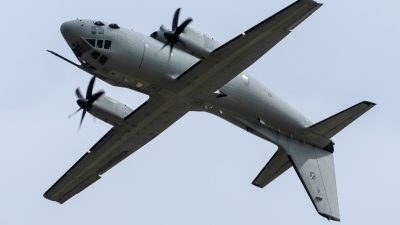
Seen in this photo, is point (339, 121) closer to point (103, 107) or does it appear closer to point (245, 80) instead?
point (245, 80)

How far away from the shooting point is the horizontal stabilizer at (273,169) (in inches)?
1918

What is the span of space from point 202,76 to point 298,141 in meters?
9.76

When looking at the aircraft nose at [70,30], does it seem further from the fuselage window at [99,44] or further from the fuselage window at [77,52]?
the fuselage window at [99,44]

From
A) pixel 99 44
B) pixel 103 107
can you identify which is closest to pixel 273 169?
pixel 103 107

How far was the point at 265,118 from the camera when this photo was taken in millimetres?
46031

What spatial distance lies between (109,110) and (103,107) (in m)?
0.38

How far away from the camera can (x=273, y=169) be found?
49.0m

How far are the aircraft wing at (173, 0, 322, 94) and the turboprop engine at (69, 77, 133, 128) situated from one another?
452cm

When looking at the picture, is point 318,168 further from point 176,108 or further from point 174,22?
point 174,22

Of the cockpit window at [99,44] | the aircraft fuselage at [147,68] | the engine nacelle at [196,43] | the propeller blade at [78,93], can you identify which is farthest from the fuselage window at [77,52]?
the propeller blade at [78,93]

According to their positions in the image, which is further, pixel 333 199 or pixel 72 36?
pixel 333 199

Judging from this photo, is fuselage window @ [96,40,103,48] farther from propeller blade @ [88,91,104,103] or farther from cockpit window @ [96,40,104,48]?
propeller blade @ [88,91,104,103]

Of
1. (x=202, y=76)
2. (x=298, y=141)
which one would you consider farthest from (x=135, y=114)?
(x=298, y=141)

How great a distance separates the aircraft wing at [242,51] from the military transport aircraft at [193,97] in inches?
2.0
